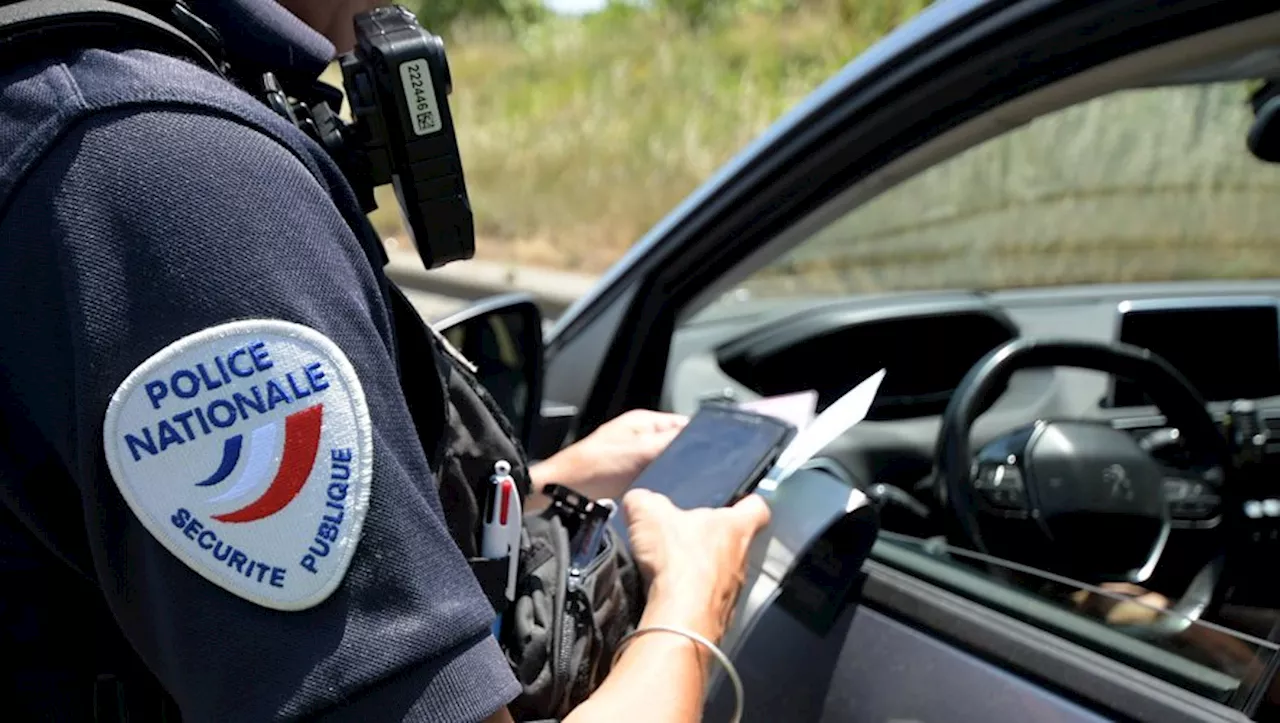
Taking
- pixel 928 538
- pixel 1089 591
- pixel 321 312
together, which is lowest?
pixel 928 538

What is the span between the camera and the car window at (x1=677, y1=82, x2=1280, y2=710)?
4.68ft

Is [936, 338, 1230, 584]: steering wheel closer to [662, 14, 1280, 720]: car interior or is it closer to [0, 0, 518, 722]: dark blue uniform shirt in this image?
[662, 14, 1280, 720]: car interior

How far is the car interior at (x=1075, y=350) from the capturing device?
1615mm

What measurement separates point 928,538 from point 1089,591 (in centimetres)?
47

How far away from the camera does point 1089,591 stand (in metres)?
1.53

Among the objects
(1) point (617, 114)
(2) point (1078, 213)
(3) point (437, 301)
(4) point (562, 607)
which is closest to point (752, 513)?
(4) point (562, 607)

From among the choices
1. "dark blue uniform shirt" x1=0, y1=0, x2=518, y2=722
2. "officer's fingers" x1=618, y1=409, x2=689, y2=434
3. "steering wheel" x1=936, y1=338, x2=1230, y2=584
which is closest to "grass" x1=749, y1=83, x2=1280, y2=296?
"steering wheel" x1=936, y1=338, x2=1230, y2=584

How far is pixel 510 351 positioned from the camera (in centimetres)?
205

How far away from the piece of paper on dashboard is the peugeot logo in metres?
0.46

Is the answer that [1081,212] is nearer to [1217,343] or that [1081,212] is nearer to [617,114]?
[1217,343]

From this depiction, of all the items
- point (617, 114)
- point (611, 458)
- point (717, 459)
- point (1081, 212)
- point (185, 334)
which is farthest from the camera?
point (617, 114)

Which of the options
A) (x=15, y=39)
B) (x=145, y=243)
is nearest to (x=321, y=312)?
(x=145, y=243)

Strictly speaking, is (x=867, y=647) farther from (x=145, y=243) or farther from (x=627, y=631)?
(x=145, y=243)

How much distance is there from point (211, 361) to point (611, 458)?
962mm
